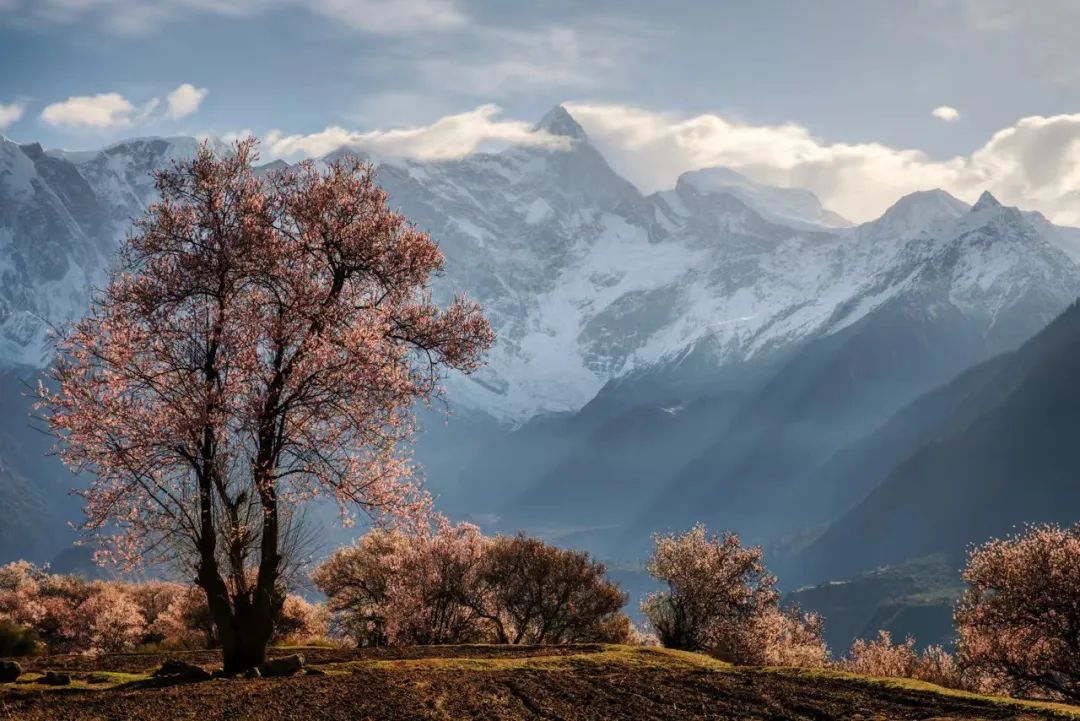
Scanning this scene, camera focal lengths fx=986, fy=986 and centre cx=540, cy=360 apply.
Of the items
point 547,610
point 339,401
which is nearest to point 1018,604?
point 547,610

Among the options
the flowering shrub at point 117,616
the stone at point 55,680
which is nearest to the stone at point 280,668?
the stone at point 55,680

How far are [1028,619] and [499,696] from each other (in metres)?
32.7

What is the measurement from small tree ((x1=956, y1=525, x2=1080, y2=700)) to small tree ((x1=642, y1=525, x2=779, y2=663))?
15.8 metres

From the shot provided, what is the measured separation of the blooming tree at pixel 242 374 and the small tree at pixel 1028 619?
1338 inches

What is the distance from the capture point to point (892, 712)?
2956cm

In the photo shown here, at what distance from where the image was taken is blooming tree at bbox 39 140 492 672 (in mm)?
30203

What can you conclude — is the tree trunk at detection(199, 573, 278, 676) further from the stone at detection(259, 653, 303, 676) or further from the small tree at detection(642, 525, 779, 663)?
the small tree at detection(642, 525, 779, 663)

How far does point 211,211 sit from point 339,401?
7228mm

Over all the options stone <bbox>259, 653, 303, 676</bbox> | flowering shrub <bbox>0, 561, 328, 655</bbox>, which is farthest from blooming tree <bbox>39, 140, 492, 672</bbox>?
flowering shrub <bbox>0, 561, 328, 655</bbox>

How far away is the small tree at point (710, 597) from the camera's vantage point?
6644cm

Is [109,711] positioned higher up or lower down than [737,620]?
lower down

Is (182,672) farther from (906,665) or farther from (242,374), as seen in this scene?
(906,665)

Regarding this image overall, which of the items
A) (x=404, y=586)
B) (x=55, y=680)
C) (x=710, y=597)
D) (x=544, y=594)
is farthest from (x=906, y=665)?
(x=55, y=680)

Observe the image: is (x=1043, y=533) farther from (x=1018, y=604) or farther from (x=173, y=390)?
(x=173, y=390)
